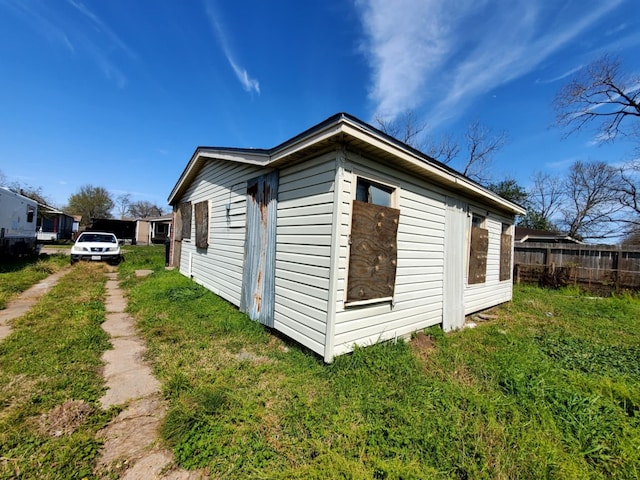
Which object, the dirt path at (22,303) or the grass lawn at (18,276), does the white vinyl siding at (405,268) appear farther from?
the grass lawn at (18,276)

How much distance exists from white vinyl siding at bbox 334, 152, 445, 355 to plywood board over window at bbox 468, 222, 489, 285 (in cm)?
135

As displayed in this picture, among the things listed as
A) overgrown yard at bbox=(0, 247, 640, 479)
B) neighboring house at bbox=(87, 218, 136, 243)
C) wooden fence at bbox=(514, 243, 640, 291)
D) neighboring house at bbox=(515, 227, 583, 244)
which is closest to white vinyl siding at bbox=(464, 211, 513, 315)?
overgrown yard at bbox=(0, 247, 640, 479)

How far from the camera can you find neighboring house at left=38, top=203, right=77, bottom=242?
2122 cm

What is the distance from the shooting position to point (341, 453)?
6.33ft

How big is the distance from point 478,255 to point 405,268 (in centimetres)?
303

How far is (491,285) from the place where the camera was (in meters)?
6.79

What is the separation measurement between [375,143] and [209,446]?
345cm

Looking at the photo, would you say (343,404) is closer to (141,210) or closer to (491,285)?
(491,285)

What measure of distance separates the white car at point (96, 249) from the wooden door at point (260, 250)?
956cm

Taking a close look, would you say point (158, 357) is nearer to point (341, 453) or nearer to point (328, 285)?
point (328, 285)

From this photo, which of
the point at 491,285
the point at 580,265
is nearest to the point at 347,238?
the point at 491,285

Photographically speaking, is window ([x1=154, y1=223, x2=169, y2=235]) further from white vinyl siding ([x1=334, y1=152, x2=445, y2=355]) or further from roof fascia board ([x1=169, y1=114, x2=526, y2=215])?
white vinyl siding ([x1=334, y1=152, x2=445, y2=355])

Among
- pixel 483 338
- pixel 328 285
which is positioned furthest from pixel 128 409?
pixel 483 338

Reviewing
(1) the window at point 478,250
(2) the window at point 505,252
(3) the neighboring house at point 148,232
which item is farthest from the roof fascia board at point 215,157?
(3) the neighboring house at point 148,232
